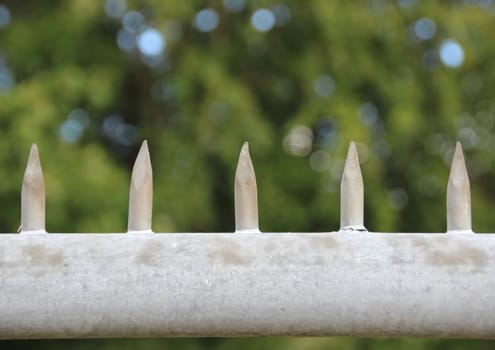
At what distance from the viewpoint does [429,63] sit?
296 cm

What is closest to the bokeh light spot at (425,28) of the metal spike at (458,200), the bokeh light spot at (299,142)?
the bokeh light spot at (299,142)

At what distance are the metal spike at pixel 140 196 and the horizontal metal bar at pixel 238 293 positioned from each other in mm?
57

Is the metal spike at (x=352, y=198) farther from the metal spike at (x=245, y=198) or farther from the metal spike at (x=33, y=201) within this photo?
the metal spike at (x=33, y=201)

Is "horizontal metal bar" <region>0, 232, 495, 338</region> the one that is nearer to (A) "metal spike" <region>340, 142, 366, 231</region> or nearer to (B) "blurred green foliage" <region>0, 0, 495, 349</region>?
(A) "metal spike" <region>340, 142, 366, 231</region>

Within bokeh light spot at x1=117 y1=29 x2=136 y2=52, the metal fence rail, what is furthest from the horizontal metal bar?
bokeh light spot at x1=117 y1=29 x2=136 y2=52

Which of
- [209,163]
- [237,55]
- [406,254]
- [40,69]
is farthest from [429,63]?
[406,254]

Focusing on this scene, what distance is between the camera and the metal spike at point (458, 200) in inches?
40.8

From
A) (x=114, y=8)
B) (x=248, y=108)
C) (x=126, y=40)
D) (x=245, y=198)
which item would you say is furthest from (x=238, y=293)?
(x=126, y=40)

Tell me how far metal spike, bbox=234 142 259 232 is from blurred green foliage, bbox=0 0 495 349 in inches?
59.6

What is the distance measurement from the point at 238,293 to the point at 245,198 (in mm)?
136

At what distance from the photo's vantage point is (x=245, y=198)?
103 cm

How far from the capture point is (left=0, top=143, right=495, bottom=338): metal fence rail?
0.96 meters

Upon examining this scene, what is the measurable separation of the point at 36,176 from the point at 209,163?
5.91 feet

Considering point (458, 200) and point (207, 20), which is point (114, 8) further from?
point (458, 200)
